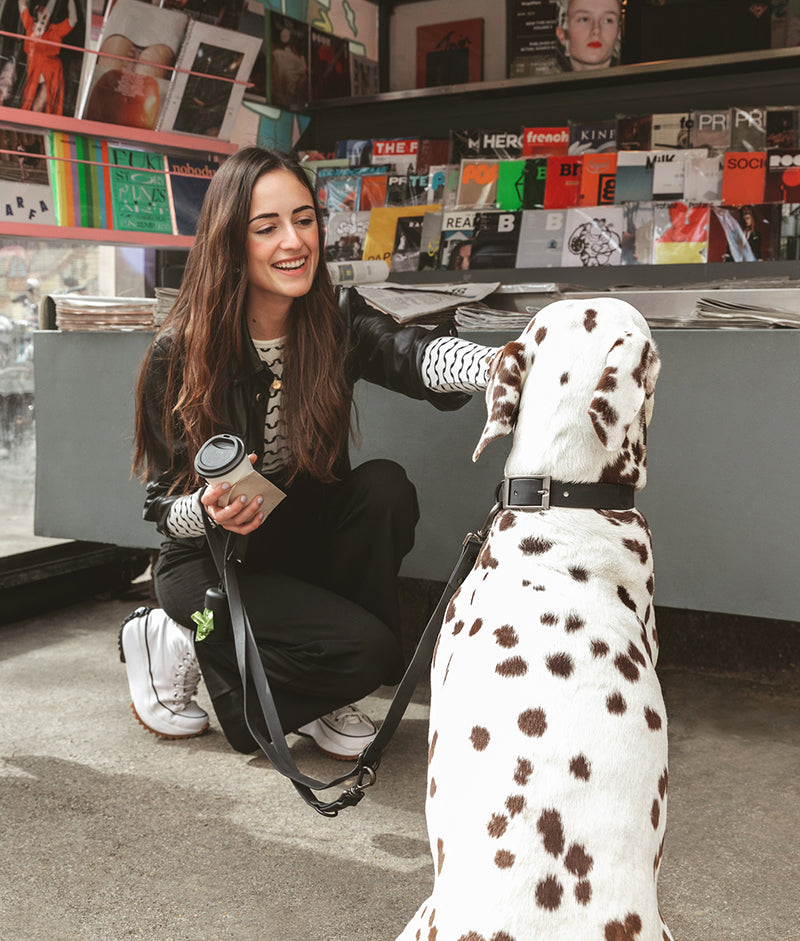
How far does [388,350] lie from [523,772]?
1202mm

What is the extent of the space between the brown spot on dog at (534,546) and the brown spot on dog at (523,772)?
0.95ft

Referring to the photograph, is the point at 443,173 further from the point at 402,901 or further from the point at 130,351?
the point at 402,901

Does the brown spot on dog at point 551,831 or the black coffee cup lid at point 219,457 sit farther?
the black coffee cup lid at point 219,457

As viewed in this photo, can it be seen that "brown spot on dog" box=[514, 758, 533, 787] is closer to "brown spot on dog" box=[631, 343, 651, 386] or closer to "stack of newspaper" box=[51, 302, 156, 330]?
"brown spot on dog" box=[631, 343, 651, 386]

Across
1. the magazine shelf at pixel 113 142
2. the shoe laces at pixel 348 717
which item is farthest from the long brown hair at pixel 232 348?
the magazine shelf at pixel 113 142

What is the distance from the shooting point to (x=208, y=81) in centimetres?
311

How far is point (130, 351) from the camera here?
2.70 metres

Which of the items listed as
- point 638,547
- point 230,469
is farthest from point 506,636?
point 230,469

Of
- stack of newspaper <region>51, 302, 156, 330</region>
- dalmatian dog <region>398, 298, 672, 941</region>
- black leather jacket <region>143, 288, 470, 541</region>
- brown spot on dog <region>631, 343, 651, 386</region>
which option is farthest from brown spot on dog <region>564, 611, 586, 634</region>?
stack of newspaper <region>51, 302, 156, 330</region>

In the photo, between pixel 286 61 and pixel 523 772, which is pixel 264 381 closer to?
pixel 523 772

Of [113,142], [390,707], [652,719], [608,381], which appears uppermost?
[113,142]

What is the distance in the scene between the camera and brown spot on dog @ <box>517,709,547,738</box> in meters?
1.05

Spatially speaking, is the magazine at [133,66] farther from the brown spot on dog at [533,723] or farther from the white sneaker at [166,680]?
the brown spot on dog at [533,723]

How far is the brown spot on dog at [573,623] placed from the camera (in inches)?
44.8
